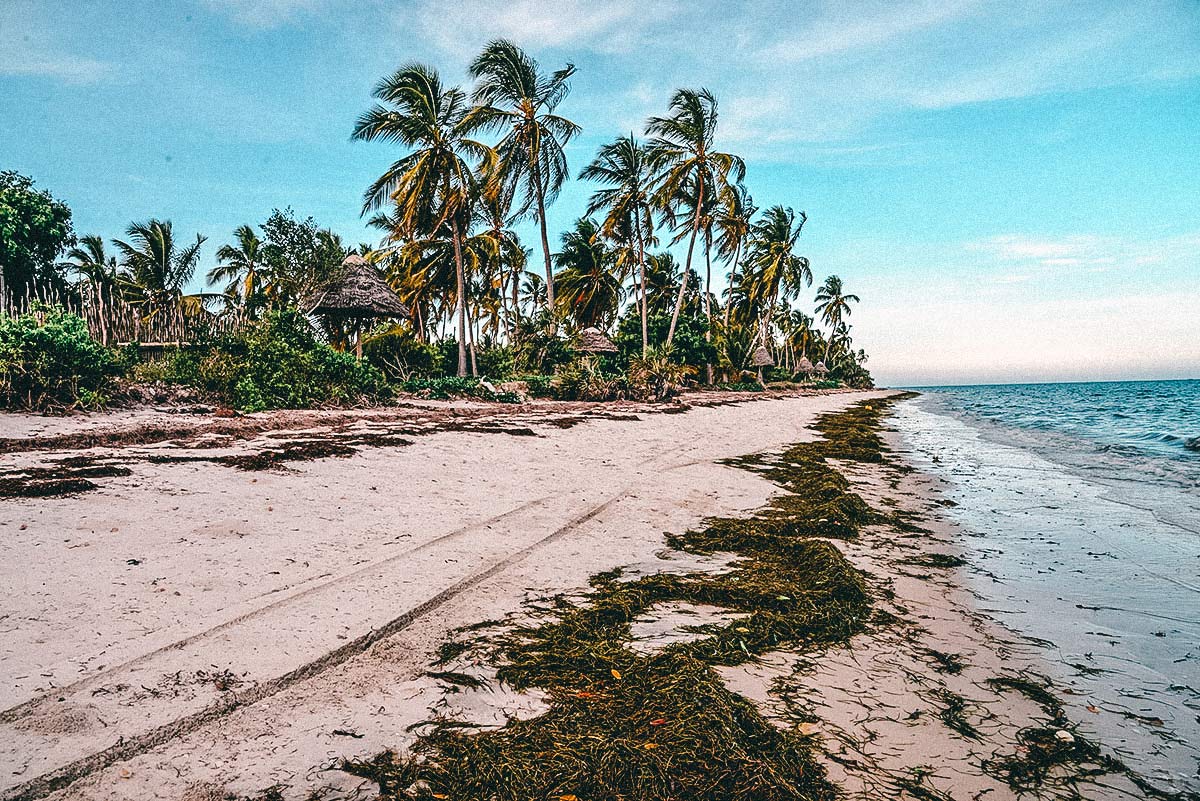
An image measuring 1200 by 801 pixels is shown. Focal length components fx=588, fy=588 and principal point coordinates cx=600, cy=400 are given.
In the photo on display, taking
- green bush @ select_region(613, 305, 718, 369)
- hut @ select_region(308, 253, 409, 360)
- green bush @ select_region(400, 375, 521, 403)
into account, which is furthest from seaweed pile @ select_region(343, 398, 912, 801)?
green bush @ select_region(613, 305, 718, 369)

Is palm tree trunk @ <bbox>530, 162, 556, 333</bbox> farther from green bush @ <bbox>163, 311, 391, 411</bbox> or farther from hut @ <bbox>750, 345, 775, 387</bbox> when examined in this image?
hut @ <bbox>750, 345, 775, 387</bbox>

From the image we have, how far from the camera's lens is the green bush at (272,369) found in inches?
422

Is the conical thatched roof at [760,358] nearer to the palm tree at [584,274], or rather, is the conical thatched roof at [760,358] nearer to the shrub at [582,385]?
the palm tree at [584,274]

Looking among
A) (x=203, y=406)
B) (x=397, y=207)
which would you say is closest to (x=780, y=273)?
(x=397, y=207)

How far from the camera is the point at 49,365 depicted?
27.1ft

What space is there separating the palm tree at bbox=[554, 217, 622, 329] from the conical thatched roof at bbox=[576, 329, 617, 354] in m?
4.17

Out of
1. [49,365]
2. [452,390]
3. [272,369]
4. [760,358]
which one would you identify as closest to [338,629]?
[49,365]

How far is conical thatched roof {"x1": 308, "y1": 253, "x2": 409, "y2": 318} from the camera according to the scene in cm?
1539

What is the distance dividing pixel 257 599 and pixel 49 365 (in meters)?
8.33

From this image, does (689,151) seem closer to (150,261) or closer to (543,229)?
(543,229)

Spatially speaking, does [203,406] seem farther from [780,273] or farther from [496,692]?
[780,273]

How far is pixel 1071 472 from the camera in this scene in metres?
9.00

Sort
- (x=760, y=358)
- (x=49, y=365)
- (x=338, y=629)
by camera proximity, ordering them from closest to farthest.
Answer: (x=338, y=629)
(x=49, y=365)
(x=760, y=358)

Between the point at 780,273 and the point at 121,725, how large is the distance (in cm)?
4235
